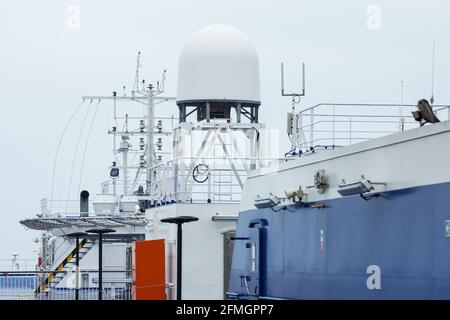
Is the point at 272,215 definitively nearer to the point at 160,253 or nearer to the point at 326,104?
the point at 326,104

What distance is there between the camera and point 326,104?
2683cm

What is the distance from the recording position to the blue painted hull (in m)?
19.2

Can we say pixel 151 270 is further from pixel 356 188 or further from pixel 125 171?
pixel 125 171

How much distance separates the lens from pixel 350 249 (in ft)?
74.6

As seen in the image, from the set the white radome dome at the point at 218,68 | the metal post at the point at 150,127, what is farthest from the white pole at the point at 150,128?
the white radome dome at the point at 218,68

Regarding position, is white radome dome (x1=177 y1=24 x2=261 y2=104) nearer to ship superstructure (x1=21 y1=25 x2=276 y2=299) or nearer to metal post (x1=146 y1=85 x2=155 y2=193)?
ship superstructure (x1=21 y1=25 x2=276 y2=299)

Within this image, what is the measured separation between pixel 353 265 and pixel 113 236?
40286mm

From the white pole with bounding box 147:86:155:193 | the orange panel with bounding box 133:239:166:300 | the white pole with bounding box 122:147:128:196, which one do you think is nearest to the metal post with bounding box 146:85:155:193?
the white pole with bounding box 147:86:155:193

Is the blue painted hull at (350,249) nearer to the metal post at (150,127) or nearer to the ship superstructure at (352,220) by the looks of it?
the ship superstructure at (352,220)

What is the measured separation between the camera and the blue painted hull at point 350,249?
63.2 ft

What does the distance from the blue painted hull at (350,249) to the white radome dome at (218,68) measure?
9.36 m
